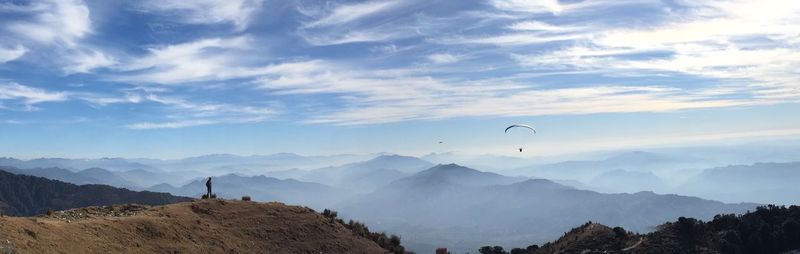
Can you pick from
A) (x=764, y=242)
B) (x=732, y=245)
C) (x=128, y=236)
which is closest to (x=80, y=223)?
(x=128, y=236)

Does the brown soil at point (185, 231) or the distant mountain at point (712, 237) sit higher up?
the distant mountain at point (712, 237)

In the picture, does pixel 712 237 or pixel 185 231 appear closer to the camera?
pixel 185 231

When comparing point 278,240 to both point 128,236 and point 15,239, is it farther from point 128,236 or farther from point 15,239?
point 15,239

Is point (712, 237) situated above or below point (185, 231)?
above

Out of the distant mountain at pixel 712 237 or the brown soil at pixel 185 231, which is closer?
the brown soil at pixel 185 231
